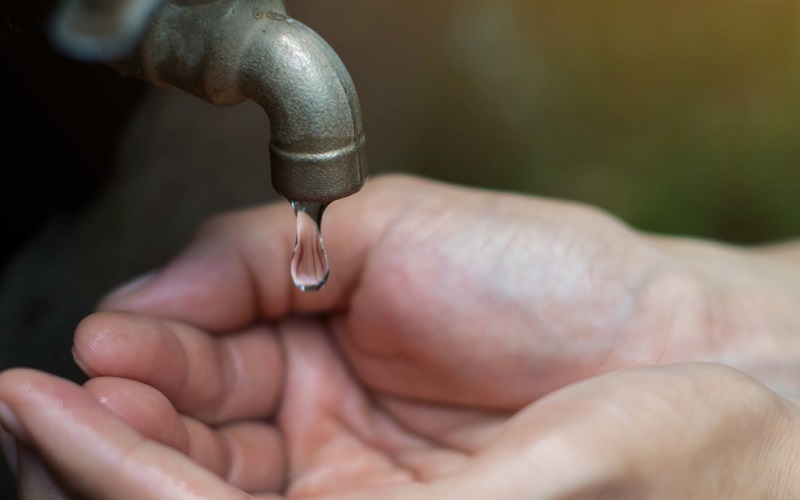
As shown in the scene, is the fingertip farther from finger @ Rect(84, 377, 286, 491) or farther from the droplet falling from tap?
the droplet falling from tap

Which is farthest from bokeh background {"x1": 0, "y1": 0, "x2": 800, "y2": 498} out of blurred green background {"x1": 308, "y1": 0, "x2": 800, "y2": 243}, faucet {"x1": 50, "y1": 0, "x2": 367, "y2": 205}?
Result: faucet {"x1": 50, "y1": 0, "x2": 367, "y2": 205}

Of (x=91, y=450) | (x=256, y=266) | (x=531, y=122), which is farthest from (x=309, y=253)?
(x=531, y=122)

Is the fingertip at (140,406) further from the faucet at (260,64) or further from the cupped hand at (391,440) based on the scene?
the faucet at (260,64)

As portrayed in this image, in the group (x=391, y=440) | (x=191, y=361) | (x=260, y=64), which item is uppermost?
(x=260, y=64)

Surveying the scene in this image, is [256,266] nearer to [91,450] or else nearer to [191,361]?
[191,361]

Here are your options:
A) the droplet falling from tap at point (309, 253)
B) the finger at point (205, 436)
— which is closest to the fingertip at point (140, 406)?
the finger at point (205, 436)

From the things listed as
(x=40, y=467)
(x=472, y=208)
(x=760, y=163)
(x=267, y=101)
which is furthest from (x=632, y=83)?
(x=40, y=467)
